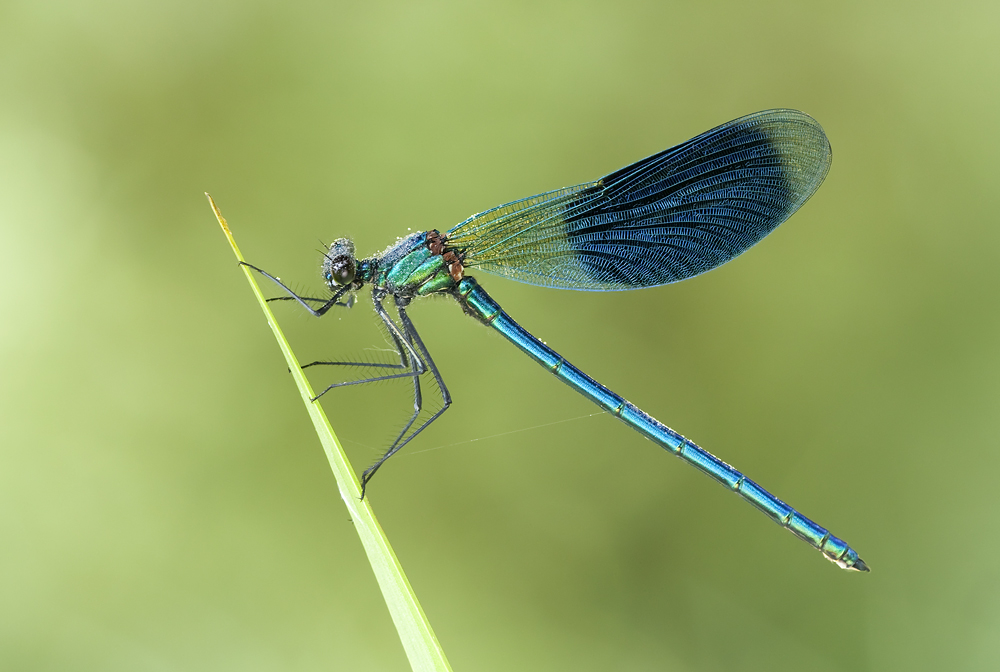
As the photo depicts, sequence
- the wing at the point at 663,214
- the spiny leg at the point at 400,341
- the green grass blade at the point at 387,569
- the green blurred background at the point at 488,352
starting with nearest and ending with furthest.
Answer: the green grass blade at the point at 387,569 → the wing at the point at 663,214 → the spiny leg at the point at 400,341 → the green blurred background at the point at 488,352

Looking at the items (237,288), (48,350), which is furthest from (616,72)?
(48,350)

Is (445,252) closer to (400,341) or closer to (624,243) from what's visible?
(400,341)

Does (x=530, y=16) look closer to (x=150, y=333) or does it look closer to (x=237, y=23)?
(x=237, y=23)

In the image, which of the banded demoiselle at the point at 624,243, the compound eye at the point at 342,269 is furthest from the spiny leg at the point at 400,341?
the compound eye at the point at 342,269

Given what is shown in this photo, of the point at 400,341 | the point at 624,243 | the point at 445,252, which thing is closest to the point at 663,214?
the point at 624,243

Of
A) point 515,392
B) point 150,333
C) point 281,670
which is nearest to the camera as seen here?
point 281,670

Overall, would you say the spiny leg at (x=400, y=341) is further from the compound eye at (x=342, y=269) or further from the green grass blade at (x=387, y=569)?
the green grass blade at (x=387, y=569)
